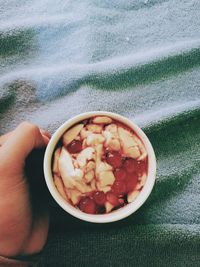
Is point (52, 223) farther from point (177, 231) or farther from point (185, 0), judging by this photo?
point (185, 0)

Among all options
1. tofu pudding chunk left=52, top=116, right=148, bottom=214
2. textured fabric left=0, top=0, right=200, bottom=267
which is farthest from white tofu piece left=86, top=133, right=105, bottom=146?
textured fabric left=0, top=0, right=200, bottom=267

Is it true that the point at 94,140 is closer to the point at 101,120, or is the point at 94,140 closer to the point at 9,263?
the point at 101,120

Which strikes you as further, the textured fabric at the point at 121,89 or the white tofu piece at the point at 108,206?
the textured fabric at the point at 121,89

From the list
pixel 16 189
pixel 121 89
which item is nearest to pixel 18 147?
pixel 16 189

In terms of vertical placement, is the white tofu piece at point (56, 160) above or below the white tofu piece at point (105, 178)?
above

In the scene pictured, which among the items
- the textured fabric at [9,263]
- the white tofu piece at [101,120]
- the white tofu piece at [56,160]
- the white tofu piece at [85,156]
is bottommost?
the textured fabric at [9,263]

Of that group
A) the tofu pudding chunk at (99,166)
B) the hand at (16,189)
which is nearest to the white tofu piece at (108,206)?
the tofu pudding chunk at (99,166)

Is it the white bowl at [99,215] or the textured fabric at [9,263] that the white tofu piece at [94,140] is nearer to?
the white bowl at [99,215]

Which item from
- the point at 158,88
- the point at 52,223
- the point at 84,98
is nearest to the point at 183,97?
the point at 158,88
